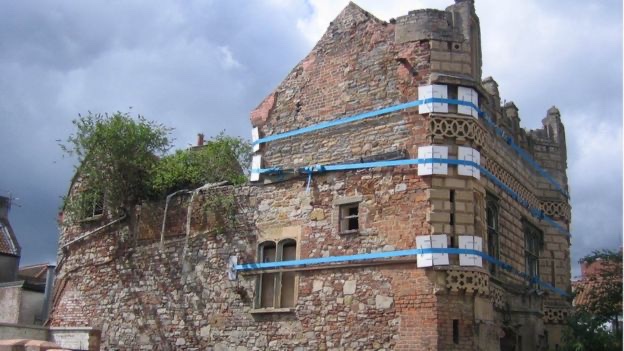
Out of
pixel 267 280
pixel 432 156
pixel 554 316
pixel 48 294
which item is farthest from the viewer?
pixel 48 294

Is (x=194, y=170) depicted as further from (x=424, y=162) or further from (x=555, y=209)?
(x=555, y=209)

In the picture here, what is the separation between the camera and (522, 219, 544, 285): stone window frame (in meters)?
19.6

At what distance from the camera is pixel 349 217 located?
1659cm

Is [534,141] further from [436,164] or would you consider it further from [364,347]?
[364,347]

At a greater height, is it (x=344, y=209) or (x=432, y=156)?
(x=432, y=156)

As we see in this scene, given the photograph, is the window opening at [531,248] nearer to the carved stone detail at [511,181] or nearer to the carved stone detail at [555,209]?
the carved stone detail at [511,181]

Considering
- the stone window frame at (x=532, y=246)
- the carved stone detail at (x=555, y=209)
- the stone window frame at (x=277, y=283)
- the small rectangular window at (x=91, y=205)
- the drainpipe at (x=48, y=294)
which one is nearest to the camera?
the stone window frame at (x=277, y=283)

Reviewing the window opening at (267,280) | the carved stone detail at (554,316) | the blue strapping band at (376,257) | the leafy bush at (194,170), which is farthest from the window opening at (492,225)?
the leafy bush at (194,170)

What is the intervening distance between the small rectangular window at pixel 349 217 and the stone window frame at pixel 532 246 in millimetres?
5464

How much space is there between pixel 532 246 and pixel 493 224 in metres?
3.26

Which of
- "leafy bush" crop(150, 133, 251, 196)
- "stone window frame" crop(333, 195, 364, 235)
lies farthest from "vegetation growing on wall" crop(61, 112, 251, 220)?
"stone window frame" crop(333, 195, 364, 235)

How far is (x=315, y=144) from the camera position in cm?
1784

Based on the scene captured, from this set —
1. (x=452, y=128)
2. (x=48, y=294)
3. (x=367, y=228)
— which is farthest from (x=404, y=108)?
(x=48, y=294)

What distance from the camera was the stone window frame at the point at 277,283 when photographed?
17078 mm
